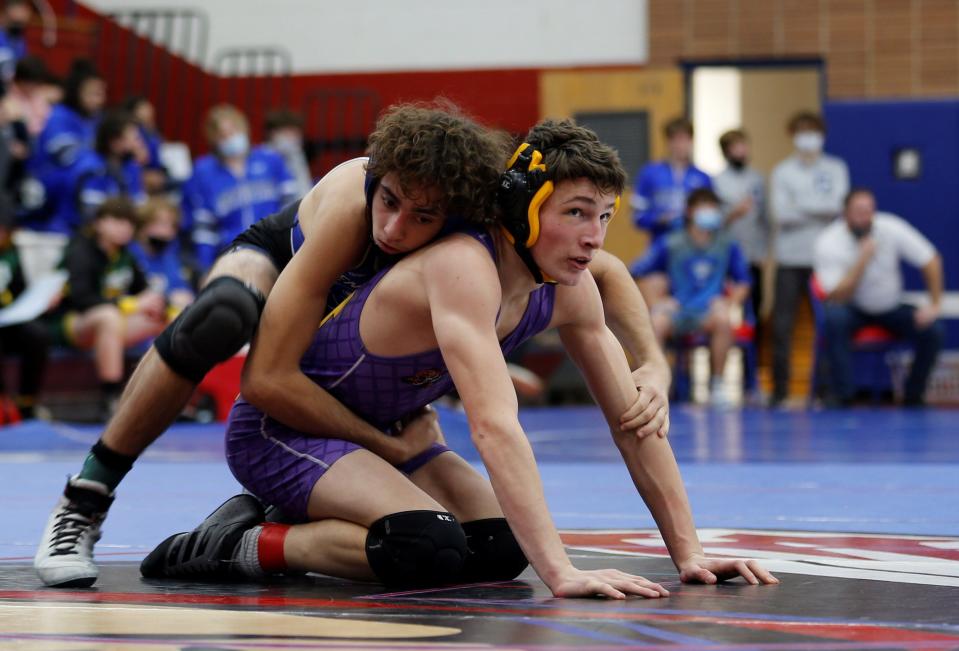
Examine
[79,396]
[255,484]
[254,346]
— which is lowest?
[79,396]

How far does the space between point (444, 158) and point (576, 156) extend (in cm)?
22

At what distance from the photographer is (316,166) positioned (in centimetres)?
1202

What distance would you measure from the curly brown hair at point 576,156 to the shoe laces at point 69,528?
1.11 m

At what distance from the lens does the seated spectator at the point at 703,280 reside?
29.3 feet

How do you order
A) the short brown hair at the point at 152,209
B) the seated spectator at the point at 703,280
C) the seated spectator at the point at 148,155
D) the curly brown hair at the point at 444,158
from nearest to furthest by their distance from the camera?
the curly brown hair at the point at 444,158 < the short brown hair at the point at 152,209 < the seated spectator at the point at 703,280 < the seated spectator at the point at 148,155

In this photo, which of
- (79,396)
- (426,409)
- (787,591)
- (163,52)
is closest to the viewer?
(787,591)

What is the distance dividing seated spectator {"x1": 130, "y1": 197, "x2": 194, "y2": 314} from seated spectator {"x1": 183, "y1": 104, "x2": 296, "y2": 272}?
0.50 m

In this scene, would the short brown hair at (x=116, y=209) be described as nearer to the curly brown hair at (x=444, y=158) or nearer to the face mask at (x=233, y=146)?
the face mask at (x=233, y=146)

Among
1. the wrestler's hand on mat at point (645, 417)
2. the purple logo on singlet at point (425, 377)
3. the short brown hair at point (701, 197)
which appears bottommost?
the wrestler's hand on mat at point (645, 417)

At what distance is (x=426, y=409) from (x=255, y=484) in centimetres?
40

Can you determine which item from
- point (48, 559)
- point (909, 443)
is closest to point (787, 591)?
point (48, 559)

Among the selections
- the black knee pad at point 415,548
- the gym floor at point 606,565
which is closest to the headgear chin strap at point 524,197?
the black knee pad at point 415,548

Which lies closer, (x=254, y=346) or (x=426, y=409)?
(x=254, y=346)

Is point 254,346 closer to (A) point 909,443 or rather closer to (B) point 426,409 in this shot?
(B) point 426,409
